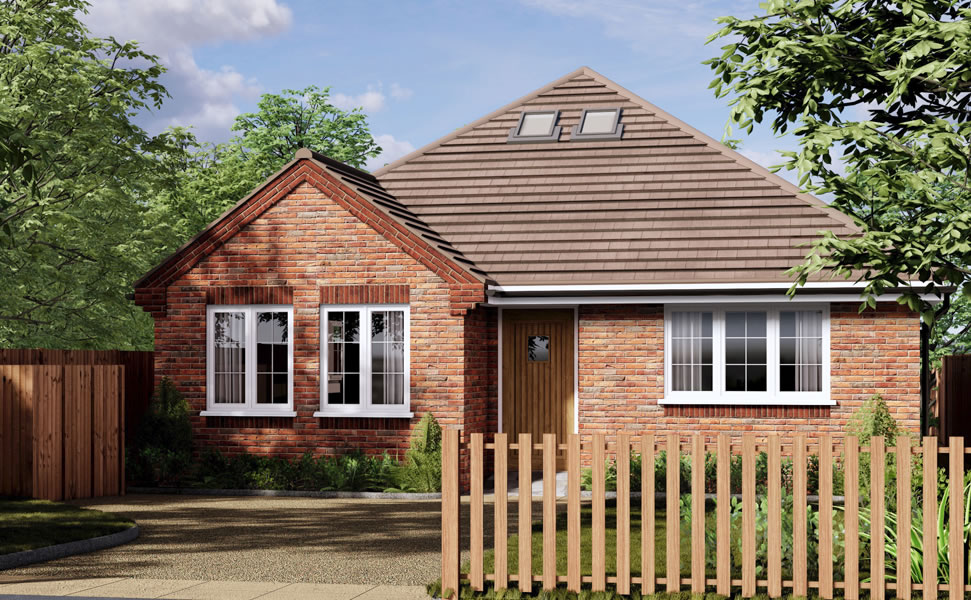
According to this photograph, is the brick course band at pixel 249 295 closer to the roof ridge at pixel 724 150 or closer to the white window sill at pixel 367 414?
the white window sill at pixel 367 414

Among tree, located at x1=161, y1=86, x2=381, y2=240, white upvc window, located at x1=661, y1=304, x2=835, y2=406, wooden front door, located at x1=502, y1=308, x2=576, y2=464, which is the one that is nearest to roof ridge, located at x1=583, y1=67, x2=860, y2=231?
white upvc window, located at x1=661, y1=304, x2=835, y2=406

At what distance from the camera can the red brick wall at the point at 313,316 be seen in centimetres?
1761

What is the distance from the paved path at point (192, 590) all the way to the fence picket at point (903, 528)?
381cm

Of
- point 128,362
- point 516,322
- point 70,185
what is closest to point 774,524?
point 516,322

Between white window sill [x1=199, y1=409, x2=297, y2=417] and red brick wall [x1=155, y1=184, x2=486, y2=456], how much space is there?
3.5 inches

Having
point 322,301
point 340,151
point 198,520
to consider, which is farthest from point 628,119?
point 340,151

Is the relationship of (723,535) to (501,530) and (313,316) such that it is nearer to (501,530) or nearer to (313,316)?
(501,530)

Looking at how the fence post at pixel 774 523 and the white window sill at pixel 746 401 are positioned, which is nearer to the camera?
the fence post at pixel 774 523

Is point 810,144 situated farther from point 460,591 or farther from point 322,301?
point 322,301

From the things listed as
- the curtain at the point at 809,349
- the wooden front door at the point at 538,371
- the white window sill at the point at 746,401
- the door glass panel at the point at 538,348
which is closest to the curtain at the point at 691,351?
the white window sill at the point at 746,401

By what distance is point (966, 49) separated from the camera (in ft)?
29.3

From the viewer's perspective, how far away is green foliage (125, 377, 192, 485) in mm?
17797

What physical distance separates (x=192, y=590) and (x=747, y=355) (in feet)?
34.9

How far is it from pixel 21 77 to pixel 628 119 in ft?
42.0
